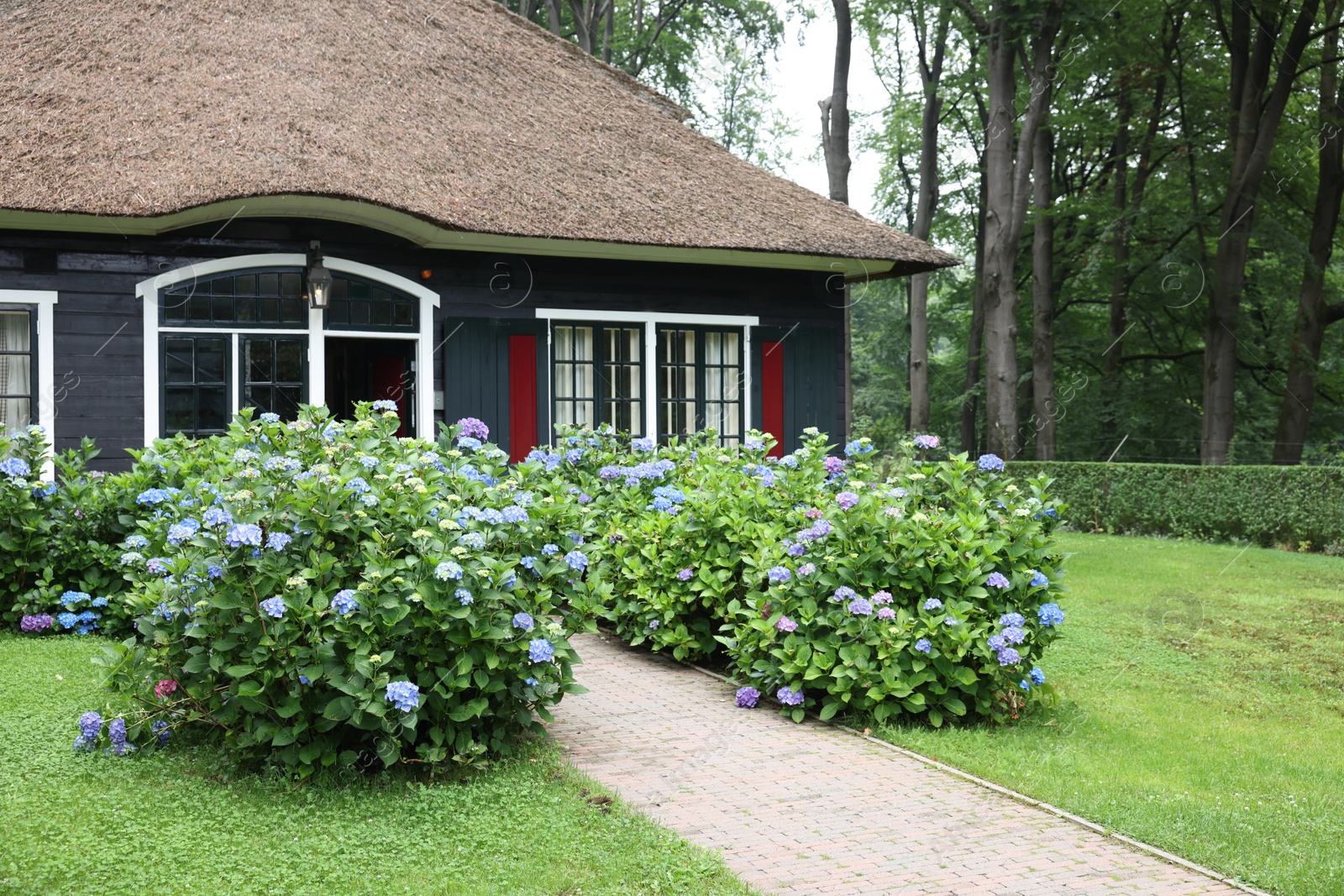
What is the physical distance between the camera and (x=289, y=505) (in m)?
4.85

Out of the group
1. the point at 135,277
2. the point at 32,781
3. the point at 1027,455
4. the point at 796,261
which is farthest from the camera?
the point at 1027,455

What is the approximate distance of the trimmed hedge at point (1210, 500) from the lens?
50.6 ft

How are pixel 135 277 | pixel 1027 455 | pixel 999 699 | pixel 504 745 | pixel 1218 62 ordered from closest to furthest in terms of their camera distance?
pixel 504 745 → pixel 999 699 → pixel 135 277 → pixel 1218 62 → pixel 1027 455

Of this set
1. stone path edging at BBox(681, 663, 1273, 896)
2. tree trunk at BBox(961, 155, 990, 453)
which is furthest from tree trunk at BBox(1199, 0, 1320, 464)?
stone path edging at BBox(681, 663, 1273, 896)

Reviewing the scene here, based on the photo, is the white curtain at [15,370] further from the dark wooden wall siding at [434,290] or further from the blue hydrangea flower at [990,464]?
the blue hydrangea flower at [990,464]

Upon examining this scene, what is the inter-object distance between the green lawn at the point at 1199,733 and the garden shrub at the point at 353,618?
6.76ft

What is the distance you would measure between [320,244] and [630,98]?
5.04 metres

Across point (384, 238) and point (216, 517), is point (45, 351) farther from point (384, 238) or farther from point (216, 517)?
point (216, 517)

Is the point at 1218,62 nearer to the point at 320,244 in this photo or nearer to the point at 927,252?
the point at 927,252

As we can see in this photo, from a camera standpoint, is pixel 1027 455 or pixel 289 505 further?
pixel 1027 455

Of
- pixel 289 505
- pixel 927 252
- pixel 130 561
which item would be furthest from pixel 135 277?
pixel 927 252

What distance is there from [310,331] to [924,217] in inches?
671

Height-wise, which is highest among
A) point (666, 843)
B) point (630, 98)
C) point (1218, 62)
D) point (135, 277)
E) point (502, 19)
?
point (1218, 62)

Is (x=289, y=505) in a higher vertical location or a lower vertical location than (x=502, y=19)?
lower
